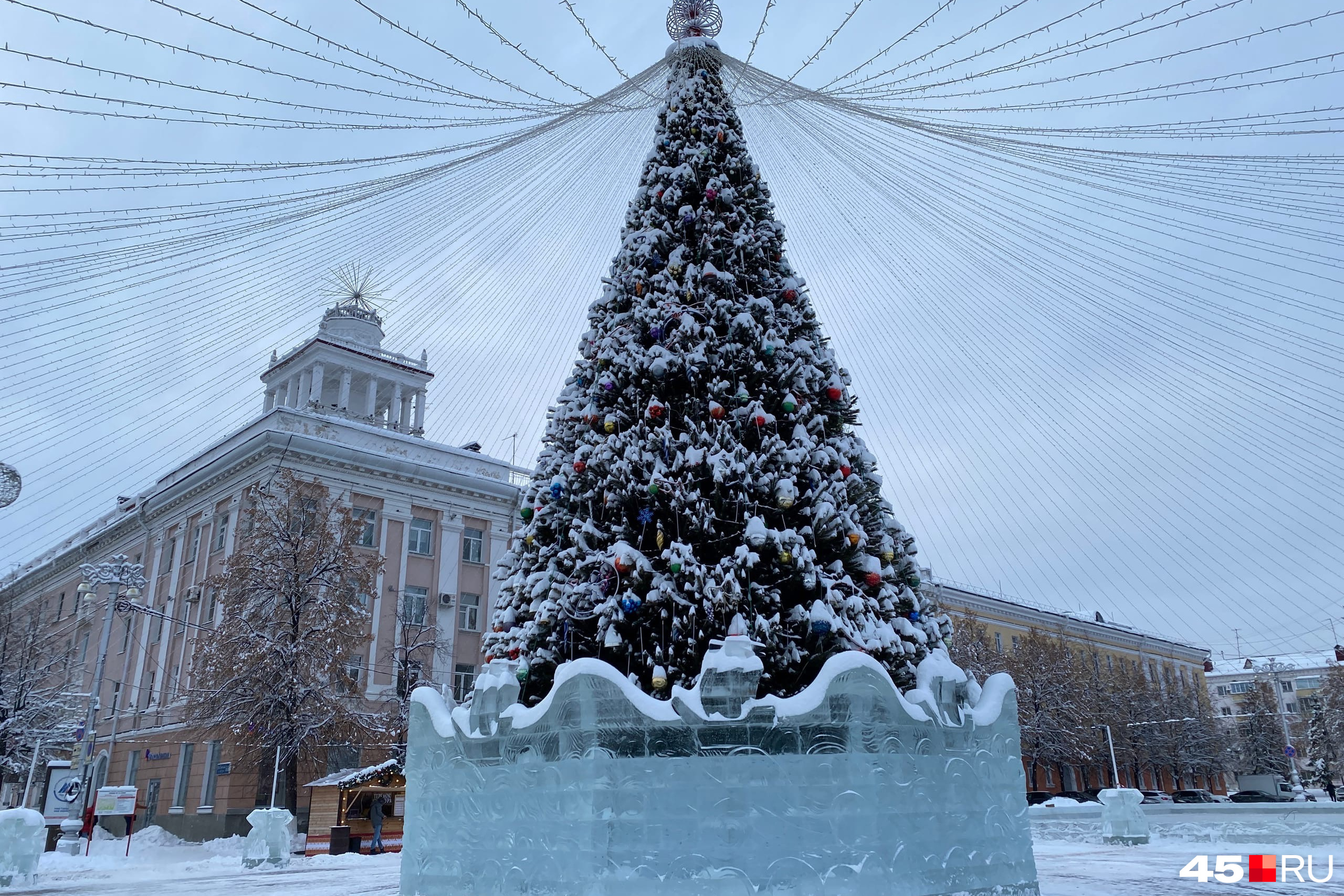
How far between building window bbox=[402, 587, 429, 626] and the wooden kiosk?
858cm

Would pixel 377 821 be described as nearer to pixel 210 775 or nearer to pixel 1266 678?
pixel 210 775

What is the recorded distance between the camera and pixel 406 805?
8586mm

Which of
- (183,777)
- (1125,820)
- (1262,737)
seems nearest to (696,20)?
(1125,820)

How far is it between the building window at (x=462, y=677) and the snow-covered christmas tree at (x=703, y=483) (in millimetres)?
24062

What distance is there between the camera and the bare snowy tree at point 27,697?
31.7 meters

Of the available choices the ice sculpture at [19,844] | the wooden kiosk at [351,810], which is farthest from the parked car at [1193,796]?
the ice sculpture at [19,844]

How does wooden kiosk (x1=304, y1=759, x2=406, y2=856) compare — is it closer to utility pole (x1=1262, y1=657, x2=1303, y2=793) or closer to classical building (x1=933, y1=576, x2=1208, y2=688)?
classical building (x1=933, y1=576, x2=1208, y2=688)

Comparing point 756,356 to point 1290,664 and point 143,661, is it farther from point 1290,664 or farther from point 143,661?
point 1290,664

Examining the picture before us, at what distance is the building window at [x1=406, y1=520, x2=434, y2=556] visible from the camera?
33.1m

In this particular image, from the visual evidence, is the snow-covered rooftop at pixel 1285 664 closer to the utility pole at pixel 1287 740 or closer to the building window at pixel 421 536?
the utility pole at pixel 1287 740

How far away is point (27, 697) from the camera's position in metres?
32.9

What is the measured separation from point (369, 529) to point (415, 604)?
3.16 m

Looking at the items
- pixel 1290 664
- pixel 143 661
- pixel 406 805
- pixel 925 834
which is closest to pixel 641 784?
pixel 925 834

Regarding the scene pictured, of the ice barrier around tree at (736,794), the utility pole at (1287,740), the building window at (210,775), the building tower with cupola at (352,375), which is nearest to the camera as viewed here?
the ice barrier around tree at (736,794)
